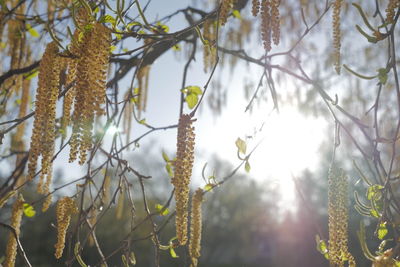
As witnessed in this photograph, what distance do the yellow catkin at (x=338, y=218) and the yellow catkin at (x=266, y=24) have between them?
44 cm

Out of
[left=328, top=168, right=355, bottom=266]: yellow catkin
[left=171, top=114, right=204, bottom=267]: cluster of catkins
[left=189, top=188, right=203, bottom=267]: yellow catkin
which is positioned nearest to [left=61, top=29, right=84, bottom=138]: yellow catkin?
[left=171, top=114, right=204, bottom=267]: cluster of catkins

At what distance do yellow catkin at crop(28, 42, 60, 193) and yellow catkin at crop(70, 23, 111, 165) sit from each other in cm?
9

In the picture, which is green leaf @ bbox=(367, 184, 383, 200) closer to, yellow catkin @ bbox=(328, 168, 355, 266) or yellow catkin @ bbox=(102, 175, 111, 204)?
yellow catkin @ bbox=(328, 168, 355, 266)

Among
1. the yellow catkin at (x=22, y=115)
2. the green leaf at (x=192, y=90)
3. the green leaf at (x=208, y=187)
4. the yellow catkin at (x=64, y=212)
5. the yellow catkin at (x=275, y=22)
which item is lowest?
the yellow catkin at (x=64, y=212)

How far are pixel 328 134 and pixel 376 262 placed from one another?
410cm

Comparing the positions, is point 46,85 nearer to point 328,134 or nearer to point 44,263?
point 328,134

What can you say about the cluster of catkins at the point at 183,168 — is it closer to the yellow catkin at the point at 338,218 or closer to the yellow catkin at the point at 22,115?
the yellow catkin at the point at 338,218

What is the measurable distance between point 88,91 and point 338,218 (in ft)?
2.46

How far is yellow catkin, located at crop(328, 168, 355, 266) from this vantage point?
1.12m

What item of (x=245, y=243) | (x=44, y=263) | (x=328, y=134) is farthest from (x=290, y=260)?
(x=328, y=134)

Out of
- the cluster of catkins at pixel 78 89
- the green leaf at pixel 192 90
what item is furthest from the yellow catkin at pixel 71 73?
the green leaf at pixel 192 90

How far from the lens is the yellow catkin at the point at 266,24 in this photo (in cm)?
108

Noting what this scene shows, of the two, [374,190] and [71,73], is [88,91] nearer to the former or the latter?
[71,73]

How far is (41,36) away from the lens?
2.05m
